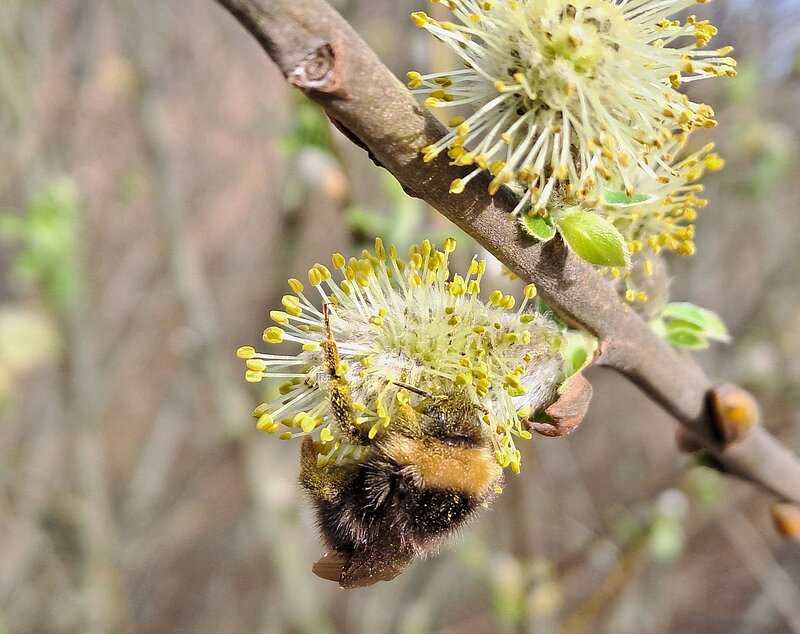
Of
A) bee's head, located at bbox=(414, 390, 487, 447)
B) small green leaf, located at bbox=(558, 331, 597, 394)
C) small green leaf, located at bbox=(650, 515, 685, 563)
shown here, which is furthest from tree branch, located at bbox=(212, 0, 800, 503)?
small green leaf, located at bbox=(650, 515, 685, 563)

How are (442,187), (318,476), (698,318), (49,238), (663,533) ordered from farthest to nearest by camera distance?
(49,238) < (663,533) < (698,318) < (318,476) < (442,187)

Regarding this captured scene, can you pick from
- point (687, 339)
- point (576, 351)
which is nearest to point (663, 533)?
point (687, 339)

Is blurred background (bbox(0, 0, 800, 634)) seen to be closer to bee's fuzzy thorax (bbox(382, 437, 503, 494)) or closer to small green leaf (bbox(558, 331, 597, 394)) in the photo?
bee's fuzzy thorax (bbox(382, 437, 503, 494))

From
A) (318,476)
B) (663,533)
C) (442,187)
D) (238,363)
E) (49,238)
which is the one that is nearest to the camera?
(442,187)

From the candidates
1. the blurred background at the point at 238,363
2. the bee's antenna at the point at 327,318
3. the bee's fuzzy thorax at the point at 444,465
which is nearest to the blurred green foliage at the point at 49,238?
the blurred background at the point at 238,363

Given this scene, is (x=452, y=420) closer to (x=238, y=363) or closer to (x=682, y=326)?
(x=682, y=326)

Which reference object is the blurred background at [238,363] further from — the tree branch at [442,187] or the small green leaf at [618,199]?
the small green leaf at [618,199]
